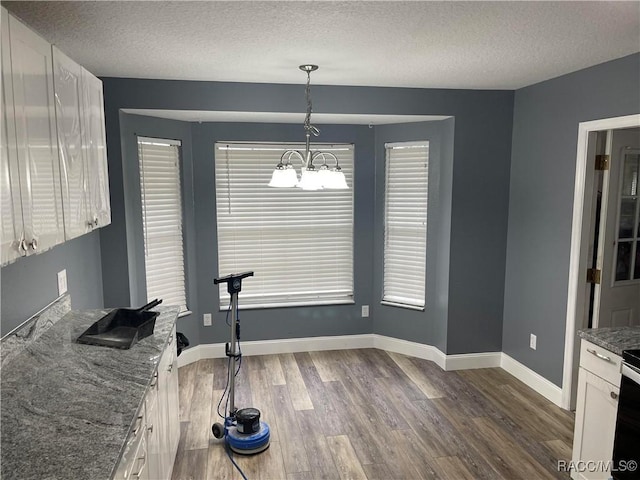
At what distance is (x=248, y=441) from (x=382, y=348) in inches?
83.3

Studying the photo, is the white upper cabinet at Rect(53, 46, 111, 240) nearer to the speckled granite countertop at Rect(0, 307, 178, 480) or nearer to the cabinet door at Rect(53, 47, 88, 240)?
the cabinet door at Rect(53, 47, 88, 240)

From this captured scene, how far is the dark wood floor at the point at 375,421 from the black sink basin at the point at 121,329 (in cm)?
96

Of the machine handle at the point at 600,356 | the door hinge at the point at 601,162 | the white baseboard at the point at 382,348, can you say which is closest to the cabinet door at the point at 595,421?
the machine handle at the point at 600,356

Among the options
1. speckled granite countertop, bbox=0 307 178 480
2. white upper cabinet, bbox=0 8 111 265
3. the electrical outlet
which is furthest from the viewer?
the electrical outlet

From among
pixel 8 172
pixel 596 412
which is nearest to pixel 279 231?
pixel 596 412

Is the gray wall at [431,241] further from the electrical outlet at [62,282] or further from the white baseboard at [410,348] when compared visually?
the electrical outlet at [62,282]

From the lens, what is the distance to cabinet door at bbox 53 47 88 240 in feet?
6.63

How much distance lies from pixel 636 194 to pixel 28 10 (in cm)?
388

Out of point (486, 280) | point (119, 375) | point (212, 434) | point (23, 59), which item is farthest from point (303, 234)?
point (23, 59)

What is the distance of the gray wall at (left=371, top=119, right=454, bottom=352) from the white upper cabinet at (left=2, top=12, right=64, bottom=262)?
3.09 meters

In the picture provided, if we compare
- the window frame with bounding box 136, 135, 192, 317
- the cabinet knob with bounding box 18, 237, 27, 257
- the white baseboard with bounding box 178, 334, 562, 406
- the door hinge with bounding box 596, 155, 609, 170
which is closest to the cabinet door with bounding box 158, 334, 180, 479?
the cabinet knob with bounding box 18, 237, 27, 257

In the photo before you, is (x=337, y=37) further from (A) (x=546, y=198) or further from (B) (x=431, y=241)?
(B) (x=431, y=241)

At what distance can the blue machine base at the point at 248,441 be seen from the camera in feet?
9.78

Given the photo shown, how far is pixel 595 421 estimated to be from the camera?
2.46 m
